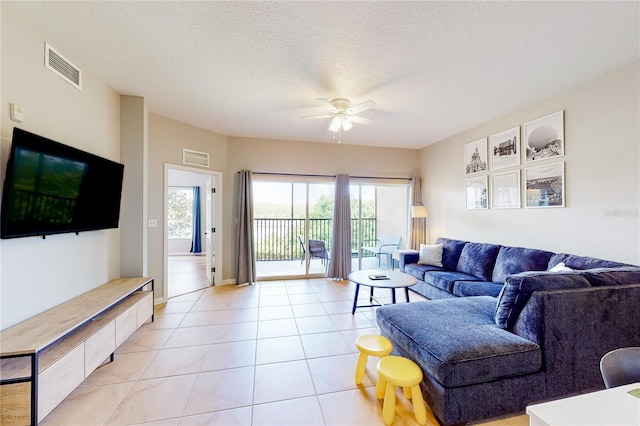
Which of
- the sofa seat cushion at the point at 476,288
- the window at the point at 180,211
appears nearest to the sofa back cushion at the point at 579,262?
the sofa seat cushion at the point at 476,288

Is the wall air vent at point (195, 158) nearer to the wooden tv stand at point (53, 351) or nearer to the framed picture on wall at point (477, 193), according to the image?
the wooden tv stand at point (53, 351)

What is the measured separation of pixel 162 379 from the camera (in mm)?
2078

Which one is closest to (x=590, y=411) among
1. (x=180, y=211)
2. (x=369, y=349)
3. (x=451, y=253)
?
(x=369, y=349)

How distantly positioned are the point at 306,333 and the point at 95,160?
9.01ft

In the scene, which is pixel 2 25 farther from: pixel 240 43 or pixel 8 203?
pixel 240 43

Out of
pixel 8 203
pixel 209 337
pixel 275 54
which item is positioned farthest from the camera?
pixel 209 337

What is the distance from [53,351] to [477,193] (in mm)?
5101

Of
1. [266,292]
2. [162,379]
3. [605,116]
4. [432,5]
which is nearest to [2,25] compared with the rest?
[162,379]

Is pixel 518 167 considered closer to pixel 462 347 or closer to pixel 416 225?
pixel 416 225

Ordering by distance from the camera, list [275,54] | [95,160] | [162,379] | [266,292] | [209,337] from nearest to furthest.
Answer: [162,379] < [275,54] < [95,160] < [209,337] < [266,292]

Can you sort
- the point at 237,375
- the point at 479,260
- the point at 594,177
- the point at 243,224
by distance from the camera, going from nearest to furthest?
1. the point at 237,375
2. the point at 594,177
3. the point at 479,260
4. the point at 243,224

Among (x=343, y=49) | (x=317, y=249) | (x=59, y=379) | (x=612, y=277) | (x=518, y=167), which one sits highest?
(x=343, y=49)

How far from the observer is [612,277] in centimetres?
187

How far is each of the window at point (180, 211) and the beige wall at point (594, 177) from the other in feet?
27.5
